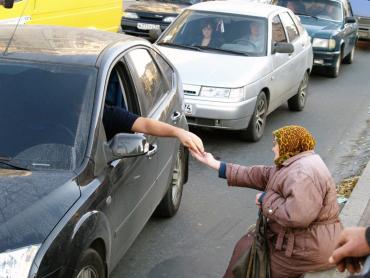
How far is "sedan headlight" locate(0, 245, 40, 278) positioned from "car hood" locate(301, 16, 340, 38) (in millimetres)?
11158

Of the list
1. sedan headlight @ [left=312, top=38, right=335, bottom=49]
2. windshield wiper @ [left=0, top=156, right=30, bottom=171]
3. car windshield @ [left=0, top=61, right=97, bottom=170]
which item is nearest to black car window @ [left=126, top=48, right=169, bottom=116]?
car windshield @ [left=0, top=61, right=97, bottom=170]

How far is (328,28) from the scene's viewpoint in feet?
45.1

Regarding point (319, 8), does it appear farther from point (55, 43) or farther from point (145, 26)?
point (55, 43)

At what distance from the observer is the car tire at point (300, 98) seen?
10.7 m

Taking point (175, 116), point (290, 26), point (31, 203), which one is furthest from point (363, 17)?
point (31, 203)

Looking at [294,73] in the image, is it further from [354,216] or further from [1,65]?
[1,65]

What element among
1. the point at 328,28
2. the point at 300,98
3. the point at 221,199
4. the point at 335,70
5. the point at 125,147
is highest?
the point at 125,147

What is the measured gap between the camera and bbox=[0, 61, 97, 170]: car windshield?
3.83m

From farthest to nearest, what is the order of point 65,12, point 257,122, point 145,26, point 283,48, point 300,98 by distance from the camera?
point 145,26 < point 65,12 < point 300,98 < point 283,48 < point 257,122

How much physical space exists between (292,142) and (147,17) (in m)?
12.0

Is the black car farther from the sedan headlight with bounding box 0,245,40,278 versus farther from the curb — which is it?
the sedan headlight with bounding box 0,245,40,278

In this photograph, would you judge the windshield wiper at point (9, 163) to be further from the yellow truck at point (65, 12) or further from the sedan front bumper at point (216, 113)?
the yellow truck at point (65, 12)

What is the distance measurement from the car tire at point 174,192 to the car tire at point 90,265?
199cm

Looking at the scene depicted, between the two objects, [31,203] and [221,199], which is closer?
[31,203]
